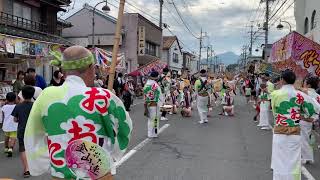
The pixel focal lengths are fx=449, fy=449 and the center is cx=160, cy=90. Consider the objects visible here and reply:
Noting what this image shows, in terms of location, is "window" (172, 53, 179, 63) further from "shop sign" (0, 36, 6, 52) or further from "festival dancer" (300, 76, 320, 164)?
"festival dancer" (300, 76, 320, 164)

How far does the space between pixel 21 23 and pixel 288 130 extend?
69.2 feet

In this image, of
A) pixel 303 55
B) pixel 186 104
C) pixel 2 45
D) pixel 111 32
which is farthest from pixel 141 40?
pixel 303 55

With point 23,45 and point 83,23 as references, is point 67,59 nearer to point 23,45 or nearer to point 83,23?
point 23,45

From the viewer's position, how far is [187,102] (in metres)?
19.7

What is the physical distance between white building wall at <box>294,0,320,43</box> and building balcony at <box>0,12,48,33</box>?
15629mm

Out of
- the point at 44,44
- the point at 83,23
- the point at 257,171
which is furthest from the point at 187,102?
the point at 83,23

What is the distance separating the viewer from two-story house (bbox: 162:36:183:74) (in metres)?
69.0

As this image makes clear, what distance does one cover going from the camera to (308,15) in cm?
2773

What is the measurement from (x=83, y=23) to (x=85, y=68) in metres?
45.1

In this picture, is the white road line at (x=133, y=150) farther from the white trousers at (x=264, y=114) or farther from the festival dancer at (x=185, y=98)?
the festival dancer at (x=185, y=98)

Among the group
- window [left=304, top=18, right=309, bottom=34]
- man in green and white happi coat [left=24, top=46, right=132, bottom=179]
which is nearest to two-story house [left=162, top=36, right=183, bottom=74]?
window [left=304, top=18, right=309, bottom=34]

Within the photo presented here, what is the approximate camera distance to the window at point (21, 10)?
2469 cm

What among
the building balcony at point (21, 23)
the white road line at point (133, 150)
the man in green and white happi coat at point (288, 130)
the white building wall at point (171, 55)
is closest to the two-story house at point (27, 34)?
the building balcony at point (21, 23)

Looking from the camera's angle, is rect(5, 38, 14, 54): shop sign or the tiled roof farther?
the tiled roof
